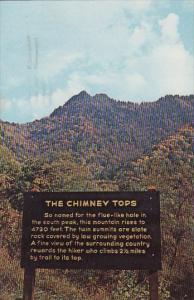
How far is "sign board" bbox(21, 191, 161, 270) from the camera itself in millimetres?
8547

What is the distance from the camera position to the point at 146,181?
21.0 metres

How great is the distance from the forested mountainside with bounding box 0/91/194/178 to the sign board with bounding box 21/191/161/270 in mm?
61852

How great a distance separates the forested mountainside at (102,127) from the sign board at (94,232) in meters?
61.9

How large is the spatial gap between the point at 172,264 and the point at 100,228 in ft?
32.9

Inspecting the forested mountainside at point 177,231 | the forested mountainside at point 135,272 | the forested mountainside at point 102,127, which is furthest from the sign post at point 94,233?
the forested mountainside at point 102,127

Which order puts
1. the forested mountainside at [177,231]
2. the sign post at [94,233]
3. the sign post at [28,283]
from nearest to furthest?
the sign post at [94,233], the sign post at [28,283], the forested mountainside at [177,231]

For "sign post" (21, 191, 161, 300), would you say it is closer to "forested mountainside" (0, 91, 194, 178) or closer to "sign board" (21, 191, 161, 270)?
"sign board" (21, 191, 161, 270)

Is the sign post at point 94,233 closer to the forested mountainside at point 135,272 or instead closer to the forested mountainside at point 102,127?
the forested mountainside at point 135,272

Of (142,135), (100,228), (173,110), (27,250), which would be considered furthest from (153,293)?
(173,110)

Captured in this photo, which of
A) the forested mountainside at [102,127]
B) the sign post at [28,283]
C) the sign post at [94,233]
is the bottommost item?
the sign post at [28,283]

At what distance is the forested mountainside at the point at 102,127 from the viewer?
8269 cm

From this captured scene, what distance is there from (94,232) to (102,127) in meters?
115

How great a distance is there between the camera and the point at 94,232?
8.67 metres

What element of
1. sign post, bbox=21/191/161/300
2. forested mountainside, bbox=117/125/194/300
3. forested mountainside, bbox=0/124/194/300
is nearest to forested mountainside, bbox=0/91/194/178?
forested mountainside, bbox=0/124/194/300
